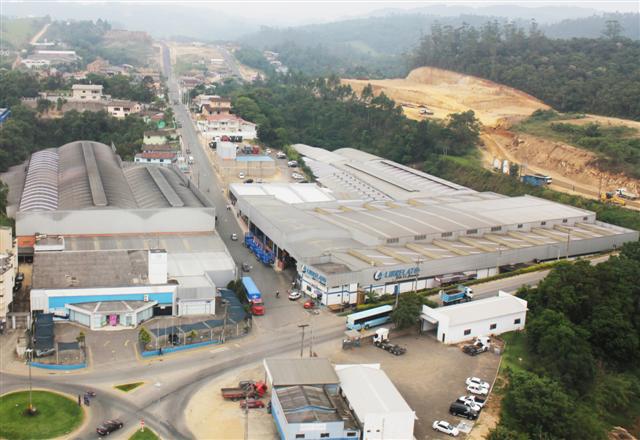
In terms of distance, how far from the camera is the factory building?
19.7 m

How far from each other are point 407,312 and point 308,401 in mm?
7604

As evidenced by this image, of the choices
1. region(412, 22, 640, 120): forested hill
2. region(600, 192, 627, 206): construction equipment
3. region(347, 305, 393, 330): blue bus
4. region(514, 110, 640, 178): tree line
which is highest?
region(412, 22, 640, 120): forested hill

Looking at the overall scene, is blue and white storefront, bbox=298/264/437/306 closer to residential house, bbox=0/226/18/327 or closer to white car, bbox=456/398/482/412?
white car, bbox=456/398/482/412

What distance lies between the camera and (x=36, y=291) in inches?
1044

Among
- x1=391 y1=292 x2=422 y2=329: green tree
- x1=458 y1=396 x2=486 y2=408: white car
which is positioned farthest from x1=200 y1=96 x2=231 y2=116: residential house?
x1=458 y1=396 x2=486 y2=408: white car

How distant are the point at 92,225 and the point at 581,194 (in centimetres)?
2991

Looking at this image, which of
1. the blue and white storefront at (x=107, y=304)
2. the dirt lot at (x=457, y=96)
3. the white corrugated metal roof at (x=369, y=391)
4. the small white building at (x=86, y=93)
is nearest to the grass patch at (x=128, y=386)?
the blue and white storefront at (x=107, y=304)

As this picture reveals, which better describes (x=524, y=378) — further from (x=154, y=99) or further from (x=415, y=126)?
(x=154, y=99)

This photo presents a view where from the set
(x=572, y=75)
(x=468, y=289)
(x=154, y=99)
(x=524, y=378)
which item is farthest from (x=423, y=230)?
(x=154, y=99)

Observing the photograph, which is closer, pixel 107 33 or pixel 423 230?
pixel 423 230

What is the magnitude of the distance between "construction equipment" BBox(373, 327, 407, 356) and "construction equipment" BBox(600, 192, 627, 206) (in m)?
24.2

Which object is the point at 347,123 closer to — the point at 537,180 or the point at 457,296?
the point at 537,180

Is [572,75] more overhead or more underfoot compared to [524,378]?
more overhead

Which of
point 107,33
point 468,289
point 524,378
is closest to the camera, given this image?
point 524,378
